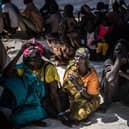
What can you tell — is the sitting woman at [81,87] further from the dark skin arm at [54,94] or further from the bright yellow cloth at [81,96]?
the dark skin arm at [54,94]

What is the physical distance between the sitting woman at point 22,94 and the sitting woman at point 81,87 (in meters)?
0.43

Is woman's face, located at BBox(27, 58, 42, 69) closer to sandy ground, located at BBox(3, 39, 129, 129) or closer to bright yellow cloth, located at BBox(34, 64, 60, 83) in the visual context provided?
bright yellow cloth, located at BBox(34, 64, 60, 83)

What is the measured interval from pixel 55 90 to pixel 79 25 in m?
3.48

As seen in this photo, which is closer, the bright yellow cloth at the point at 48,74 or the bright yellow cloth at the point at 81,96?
the bright yellow cloth at the point at 48,74

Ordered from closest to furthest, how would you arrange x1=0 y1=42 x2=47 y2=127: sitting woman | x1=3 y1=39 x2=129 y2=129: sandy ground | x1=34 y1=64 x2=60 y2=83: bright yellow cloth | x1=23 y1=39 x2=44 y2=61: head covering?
1. x1=0 y1=42 x2=47 y2=127: sitting woman
2. x1=23 y1=39 x2=44 y2=61: head covering
3. x1=34 y1=64 x2=60 y2=83: bright yellow cloth
4. x1=3 y1=39 x2=129 y2=129: sandy ground

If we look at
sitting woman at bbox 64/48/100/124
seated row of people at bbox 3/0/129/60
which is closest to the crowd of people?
sitting woman at bbox 64/48/100/124

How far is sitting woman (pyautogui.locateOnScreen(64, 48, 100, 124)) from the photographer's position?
5.89 m

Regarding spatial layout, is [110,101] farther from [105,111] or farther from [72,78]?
[72,78]

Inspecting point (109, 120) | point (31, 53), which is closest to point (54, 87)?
point (31, 53)

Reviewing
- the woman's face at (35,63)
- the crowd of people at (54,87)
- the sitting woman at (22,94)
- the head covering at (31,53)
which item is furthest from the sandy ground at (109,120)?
the head covering at (31,53)

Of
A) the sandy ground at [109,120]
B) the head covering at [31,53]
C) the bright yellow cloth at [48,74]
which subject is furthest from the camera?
the sandy ground at [109,120]

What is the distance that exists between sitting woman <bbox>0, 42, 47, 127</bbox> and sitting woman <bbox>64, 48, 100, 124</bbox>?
43 cm

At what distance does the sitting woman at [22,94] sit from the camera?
538cm

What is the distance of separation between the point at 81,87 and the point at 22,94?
0.84 m
